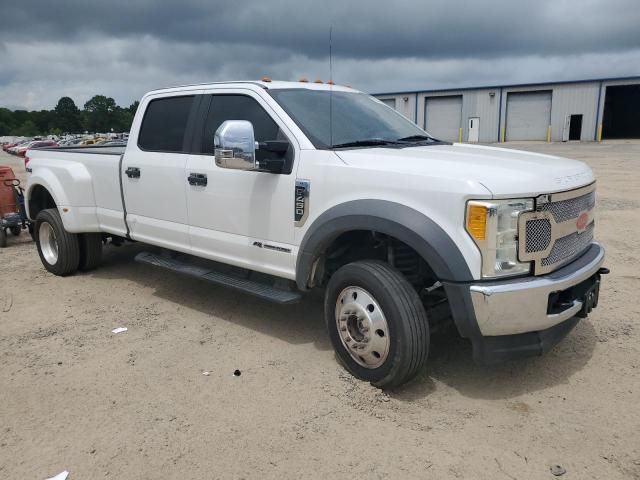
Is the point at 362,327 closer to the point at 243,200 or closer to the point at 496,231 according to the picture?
the point at 496,231

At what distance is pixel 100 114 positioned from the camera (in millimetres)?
117062

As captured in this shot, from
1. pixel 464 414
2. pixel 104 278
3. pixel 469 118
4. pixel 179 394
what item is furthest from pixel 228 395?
pixel 469 118

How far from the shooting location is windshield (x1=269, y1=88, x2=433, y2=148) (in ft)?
12.9

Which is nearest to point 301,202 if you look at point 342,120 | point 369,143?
point 369,143

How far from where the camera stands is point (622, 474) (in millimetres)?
2662

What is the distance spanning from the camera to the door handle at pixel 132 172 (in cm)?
510

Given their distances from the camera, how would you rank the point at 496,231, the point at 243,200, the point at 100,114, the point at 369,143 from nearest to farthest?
the point at 496,231
the point at 369,143
the point at 243,200
the point at 100,114

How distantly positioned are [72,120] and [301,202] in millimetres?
131038

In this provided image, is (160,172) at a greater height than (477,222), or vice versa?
(160,172)

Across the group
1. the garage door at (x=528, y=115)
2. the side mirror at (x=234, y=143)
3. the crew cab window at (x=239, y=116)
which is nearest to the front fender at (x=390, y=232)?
the side mirror at (x=234, y=143)

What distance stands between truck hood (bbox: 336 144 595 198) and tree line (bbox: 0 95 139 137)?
117 meters

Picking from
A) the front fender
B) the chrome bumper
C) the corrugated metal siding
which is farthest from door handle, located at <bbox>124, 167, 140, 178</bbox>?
the corrugated metal siding

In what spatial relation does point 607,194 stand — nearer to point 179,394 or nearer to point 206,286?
point 206,286

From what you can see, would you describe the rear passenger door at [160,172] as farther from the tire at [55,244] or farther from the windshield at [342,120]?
the tire at [55,244]
